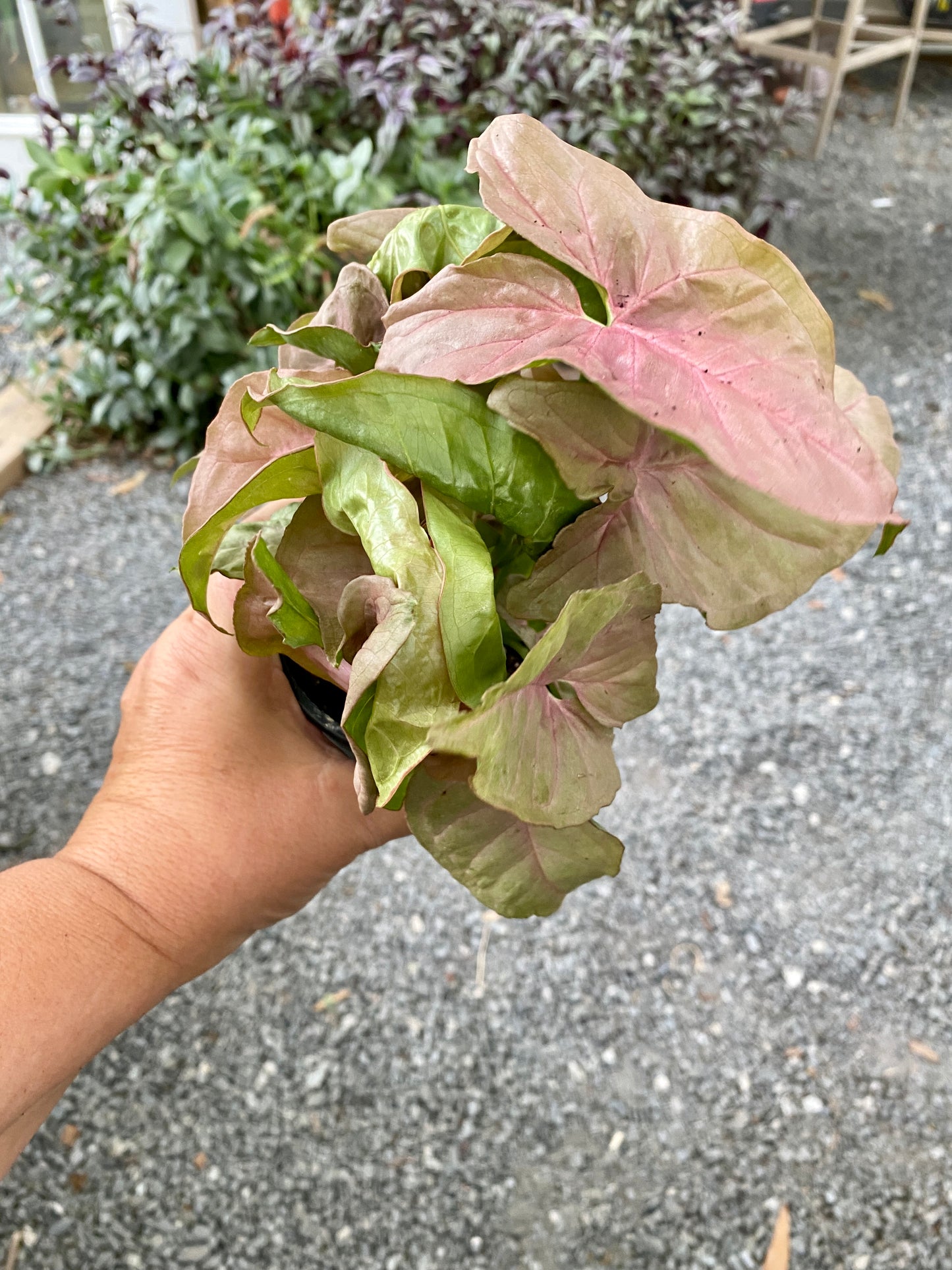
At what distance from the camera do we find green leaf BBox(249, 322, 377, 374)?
1.58ft

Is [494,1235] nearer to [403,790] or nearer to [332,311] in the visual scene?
[403,790]

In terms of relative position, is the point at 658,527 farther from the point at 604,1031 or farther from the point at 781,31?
the point at 781,31

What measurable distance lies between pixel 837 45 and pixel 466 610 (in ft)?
14.4

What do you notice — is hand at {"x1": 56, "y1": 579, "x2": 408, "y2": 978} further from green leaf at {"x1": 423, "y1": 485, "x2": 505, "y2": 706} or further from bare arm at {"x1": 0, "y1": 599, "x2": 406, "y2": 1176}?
green leaf at {"x1": 423, "y1": 485, "x2": 505, "y2": 706}

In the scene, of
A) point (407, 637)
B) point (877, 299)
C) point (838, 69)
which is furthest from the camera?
point (838, 69)

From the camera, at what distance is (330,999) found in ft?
4.85

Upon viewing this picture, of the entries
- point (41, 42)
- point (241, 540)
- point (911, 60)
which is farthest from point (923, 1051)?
point (911, 60)

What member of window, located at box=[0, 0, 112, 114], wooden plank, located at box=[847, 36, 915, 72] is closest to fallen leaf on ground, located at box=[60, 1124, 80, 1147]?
window, located at box=[0, 0, 112, 114]

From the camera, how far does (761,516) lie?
47 centimetres

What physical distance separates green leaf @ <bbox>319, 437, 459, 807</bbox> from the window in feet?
10.1

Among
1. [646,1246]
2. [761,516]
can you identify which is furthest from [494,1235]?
[761,516]

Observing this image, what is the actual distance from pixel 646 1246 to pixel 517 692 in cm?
112

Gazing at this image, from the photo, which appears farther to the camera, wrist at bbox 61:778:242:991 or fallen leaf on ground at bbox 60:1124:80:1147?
fallen leaf on ground at bbox 60:1124:80:1147

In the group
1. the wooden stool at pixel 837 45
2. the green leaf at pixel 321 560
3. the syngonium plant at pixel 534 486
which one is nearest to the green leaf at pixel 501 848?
the syngonium plant at pixel 534 486
